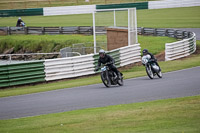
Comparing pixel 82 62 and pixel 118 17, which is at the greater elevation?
pixel 118 17

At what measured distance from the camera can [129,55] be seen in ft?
80.2

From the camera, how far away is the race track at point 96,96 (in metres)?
13.0

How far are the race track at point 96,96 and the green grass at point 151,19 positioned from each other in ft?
92.1

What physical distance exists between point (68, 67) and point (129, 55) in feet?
15.4

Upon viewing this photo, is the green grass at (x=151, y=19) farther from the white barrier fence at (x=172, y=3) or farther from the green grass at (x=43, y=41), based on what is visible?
the green grass at (x=43, y=41)

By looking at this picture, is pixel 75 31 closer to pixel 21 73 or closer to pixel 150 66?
pixel 21 73

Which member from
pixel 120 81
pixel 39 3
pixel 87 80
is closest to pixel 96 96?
pixel 120 81

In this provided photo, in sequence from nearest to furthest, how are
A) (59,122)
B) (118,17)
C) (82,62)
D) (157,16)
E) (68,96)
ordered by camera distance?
1. (59,122)
2. (68,96)
3. (82,62)
4. (118,17)
5. (157,16)

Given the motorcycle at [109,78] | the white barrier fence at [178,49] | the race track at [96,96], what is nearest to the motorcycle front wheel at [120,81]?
the motorcycle at [109,78]

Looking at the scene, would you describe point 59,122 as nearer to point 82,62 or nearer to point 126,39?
point 82,62

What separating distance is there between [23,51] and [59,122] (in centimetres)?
3188

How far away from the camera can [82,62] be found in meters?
21.4

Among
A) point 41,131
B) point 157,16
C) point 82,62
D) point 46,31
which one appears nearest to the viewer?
point 41,131

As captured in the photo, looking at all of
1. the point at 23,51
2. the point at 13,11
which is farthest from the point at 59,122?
the point at 13,11
